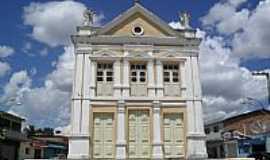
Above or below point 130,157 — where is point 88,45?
above

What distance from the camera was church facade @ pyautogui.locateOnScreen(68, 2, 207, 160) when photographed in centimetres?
2609

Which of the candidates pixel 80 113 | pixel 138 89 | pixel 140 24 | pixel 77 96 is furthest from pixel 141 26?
pixel 80 113

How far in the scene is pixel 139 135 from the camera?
1046 inches

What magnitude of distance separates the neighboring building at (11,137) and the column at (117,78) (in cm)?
2136

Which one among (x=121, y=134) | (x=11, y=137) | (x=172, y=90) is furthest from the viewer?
(x=11, y=137)

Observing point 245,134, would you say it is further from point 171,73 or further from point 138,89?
point 138,89

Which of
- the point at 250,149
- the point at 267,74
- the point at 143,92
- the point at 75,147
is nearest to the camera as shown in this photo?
the point at 75,147

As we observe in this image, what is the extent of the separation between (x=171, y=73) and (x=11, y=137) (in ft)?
85.5

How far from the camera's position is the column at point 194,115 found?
26.2 m

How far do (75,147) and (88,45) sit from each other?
283 inches

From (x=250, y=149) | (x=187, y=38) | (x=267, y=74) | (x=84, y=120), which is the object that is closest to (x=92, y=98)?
(x=84, y=120)

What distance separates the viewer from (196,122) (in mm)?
26688

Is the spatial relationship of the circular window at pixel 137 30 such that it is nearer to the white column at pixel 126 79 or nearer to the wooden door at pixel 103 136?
the white column at pixel 126 79

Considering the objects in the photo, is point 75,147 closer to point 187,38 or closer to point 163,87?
point 163,87
